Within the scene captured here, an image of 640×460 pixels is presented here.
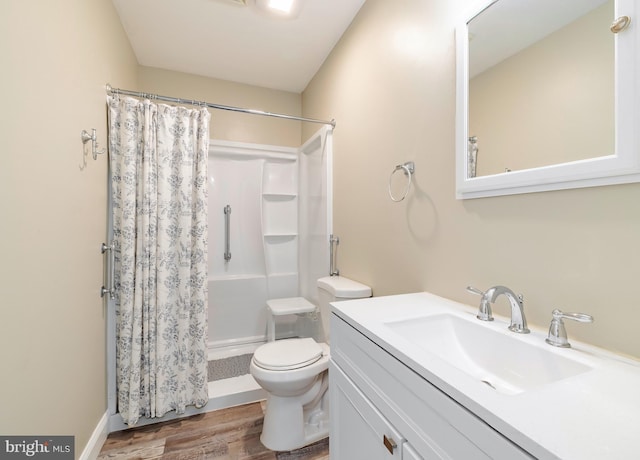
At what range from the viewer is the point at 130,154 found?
5.41 feet

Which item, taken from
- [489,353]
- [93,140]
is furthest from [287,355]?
[93,140]

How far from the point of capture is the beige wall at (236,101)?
2.53m

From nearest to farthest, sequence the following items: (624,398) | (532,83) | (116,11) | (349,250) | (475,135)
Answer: (624,398), (532,83), (475,135), (116,11), (349,250)

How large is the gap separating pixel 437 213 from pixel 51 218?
153cm

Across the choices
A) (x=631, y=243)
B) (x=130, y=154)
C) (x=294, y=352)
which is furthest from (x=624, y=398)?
(x=130, y=154)

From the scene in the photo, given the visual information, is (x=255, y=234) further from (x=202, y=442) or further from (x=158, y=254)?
(x=202, y=442)

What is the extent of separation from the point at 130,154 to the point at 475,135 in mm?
1815

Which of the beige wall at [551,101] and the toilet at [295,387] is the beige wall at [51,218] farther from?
the beige wall at [551,101]

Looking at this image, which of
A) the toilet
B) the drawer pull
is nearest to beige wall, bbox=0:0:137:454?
the toilet

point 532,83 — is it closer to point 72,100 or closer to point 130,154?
point 72,100

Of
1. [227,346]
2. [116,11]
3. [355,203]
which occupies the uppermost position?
[116,11]

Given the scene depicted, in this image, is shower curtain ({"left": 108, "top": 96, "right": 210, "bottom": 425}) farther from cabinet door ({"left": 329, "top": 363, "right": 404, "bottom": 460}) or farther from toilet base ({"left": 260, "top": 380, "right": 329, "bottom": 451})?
cabinet door ({"left": 329, "top": 363, "right": 404, "bottom": 460})

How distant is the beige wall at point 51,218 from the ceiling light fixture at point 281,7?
0.89 m

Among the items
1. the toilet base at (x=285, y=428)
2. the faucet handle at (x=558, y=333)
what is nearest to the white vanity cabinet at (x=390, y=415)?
the faucet handle at (x=558, y=333)
